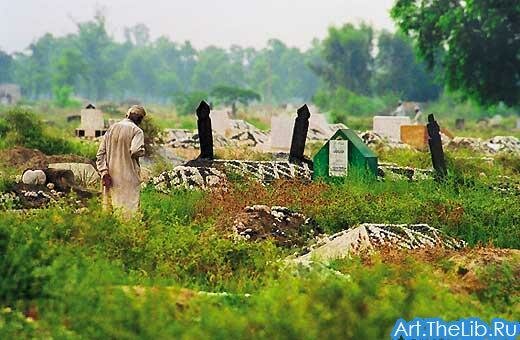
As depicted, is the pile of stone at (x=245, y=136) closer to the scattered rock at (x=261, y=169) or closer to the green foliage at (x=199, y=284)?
the scattered rock at (x=261, y=169)

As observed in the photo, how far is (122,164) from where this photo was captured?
12.4 metres

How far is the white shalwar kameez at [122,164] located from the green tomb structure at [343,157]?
5.15m

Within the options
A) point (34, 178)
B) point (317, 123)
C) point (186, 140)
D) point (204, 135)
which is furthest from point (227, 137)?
point (34, 178)

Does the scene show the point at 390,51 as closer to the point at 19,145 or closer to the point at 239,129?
the point at 239,129

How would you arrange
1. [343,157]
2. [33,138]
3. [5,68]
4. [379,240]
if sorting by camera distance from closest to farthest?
1. [379,240]
2. [343,157]
3. [33,138]
4. [5,68]

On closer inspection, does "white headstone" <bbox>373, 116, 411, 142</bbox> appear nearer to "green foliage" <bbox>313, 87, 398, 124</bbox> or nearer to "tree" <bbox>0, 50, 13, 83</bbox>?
"green foliage" <bbox>313, 87, 398, 124</bbox>

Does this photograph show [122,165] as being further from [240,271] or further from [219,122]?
[219,122]

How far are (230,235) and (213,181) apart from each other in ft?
18.1

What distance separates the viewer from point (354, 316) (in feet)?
18.6

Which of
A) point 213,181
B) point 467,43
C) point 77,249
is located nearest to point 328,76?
point 467,43

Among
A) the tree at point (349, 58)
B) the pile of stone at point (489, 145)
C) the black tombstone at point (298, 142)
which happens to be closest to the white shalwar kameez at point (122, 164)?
the black tombstone at point (298, 142)

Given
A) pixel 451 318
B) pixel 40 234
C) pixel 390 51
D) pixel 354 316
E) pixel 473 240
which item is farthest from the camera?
pixel 390 51

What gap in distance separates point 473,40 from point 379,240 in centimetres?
2446

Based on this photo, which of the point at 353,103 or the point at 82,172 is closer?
the point at 82,172
